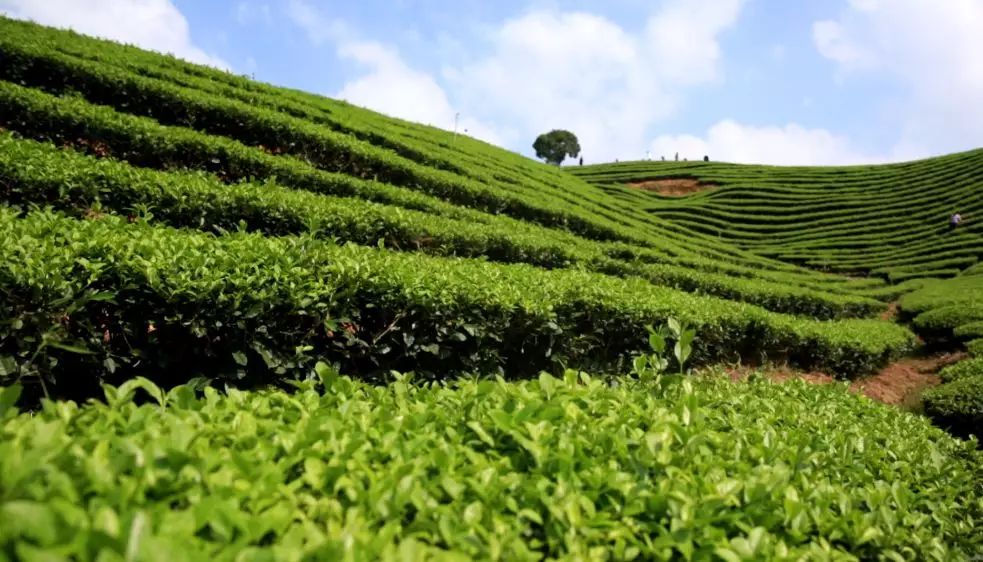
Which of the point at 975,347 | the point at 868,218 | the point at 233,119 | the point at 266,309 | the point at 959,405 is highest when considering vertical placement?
the point at 868,218

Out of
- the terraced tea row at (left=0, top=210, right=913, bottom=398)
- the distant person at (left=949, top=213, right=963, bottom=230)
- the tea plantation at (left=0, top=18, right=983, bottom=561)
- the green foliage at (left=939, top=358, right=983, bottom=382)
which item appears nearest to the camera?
the tea plantation at (left=0, top=18, right=983, bottom=561)

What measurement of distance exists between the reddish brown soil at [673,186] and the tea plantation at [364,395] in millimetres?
30841

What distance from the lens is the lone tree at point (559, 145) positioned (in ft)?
275

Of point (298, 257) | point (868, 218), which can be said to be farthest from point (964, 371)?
point (868, 218)

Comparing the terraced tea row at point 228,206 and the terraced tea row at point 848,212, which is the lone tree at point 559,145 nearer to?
the terraced tea row at point 848,212

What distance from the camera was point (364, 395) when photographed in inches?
102

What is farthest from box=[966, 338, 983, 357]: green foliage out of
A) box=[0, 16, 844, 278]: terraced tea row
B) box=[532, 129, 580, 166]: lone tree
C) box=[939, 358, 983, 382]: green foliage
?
box=[532, 129, 580, 166]: lone tree

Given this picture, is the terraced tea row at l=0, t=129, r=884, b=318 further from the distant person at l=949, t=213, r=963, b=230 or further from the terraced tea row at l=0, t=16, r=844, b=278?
the distant person at l=949, t=213, r=963, b=230

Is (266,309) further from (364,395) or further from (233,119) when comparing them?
(233,119)

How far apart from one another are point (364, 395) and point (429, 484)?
3.42 feet

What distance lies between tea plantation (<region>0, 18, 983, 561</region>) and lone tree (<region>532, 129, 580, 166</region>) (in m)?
76.0

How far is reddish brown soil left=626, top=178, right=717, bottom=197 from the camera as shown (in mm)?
40156

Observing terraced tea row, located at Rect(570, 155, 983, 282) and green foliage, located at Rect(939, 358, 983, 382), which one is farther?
terraced tea row, located at Rect(570, 155, 983, 282)

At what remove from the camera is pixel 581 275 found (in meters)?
7.86
